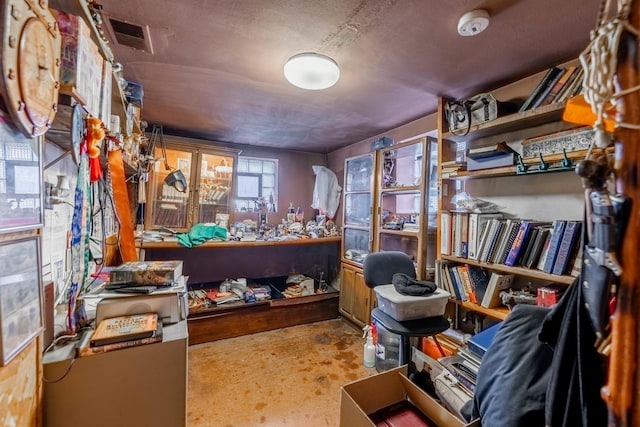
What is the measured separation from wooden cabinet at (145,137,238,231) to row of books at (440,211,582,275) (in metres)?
2.55

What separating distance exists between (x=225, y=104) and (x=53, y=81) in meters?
1.61

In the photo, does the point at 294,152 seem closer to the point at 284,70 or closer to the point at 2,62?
the point at 284,70

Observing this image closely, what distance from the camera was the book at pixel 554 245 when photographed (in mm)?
1470

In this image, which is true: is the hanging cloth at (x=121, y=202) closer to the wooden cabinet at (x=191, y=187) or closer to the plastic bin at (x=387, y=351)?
the wooden cabinet at (x=191, y=187)

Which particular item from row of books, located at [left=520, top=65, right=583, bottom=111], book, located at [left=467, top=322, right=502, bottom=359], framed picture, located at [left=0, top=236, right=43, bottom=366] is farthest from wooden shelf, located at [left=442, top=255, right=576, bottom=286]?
framed picture, located at [left=0, top=236, right=43, bottom=366]

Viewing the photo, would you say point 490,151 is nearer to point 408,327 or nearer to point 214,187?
point 408,327

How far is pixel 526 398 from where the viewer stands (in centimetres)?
76

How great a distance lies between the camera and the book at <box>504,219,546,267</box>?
162cm

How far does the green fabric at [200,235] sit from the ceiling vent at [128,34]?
1766 mm

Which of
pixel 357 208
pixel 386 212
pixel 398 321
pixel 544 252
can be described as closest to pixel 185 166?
pixel 357 208

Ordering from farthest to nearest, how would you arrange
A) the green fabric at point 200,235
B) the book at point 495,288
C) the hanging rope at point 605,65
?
the green fabric at point 200,235, the book at point 495,288, the hanging rope at point 605,65

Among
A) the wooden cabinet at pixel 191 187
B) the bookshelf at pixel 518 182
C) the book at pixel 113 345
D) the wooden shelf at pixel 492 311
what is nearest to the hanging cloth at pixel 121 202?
the book at pixel 113 345

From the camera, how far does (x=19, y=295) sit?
743 mm

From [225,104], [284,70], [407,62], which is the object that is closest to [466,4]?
[407,62]
